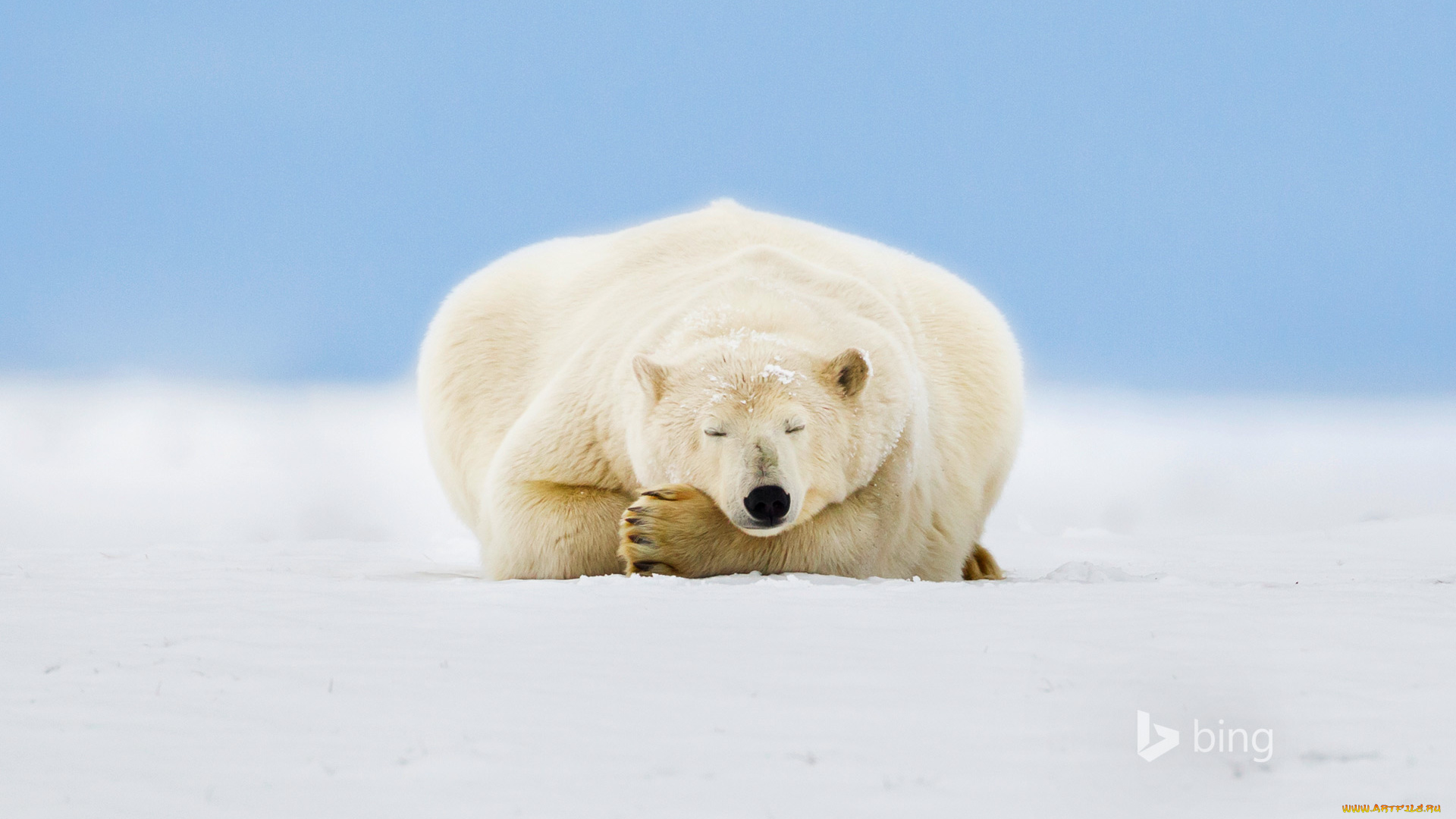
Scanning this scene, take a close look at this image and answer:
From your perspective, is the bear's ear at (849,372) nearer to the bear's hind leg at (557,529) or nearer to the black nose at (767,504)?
the black nose at (767,504)

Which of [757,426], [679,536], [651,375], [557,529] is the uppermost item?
[651,375]

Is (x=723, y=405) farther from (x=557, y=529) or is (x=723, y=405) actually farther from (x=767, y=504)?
(x=557, y=529)

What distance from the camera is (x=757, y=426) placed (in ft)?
24.6

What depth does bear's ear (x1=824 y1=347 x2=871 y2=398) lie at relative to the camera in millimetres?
7883

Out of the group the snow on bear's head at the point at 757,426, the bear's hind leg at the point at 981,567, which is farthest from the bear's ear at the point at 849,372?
the bear's hind leg at the point at 981,567

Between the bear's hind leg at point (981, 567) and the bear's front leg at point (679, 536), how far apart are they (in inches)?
115

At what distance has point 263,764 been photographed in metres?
4.53

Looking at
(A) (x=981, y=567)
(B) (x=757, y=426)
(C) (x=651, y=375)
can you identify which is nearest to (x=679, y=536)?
(B) (x=757, y=426)

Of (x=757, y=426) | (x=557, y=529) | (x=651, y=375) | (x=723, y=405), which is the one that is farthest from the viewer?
(x=557, y=529)

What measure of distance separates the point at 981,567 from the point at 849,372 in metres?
3.38

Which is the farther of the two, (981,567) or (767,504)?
(981,567)

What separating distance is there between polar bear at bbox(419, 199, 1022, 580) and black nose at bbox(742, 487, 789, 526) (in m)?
0.01

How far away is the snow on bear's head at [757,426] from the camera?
24.1ft

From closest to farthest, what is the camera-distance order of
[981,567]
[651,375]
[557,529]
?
[651,375] → [557,529] → [981,567]
